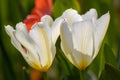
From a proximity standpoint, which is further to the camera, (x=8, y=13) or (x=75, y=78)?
(x=8, y=13)

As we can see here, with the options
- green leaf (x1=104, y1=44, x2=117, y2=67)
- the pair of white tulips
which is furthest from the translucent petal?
green leaf (x1=104, y1=44, x2=117, y2=67)

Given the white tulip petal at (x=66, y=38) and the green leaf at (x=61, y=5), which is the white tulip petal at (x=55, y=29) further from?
the green leaf at (x=61, y=5)

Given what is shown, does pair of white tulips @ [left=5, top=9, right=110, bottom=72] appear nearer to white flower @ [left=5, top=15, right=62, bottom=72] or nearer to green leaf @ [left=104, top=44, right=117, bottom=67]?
white flower @ [left=5, top=15, right=62, bottom=72]

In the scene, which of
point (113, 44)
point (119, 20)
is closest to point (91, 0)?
point (113, 44)

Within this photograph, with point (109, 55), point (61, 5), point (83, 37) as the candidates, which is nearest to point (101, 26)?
point (83, 37)

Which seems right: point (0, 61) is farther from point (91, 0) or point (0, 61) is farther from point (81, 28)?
point (81, 28)

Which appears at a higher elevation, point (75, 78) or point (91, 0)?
point (91, 0)

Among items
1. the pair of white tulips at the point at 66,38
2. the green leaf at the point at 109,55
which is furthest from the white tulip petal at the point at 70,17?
the green leaf at the point at 109,55
